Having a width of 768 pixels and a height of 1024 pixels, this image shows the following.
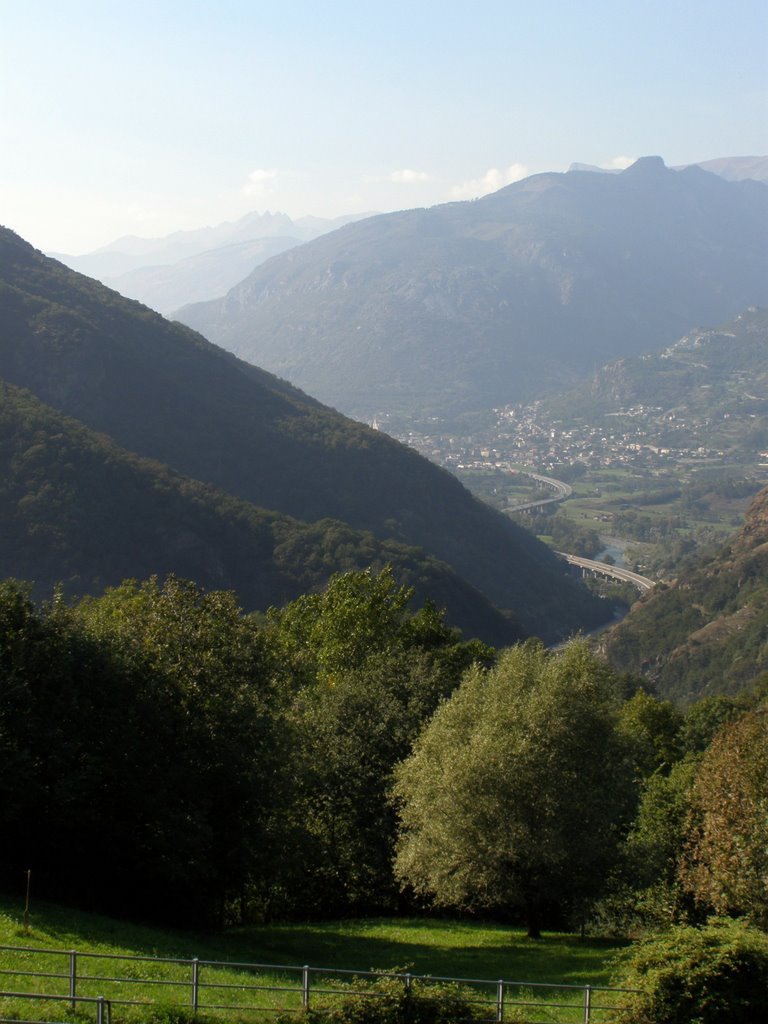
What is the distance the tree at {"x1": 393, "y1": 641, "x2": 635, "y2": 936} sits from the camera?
2242 centimetres

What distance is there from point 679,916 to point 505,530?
114 meters

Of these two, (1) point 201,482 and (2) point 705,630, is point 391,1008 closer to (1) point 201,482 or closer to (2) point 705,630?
(1) point 201,482

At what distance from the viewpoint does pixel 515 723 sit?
23.2 metres

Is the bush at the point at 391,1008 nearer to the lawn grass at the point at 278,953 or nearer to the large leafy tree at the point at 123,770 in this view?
the lawn grass at the point at 278,953

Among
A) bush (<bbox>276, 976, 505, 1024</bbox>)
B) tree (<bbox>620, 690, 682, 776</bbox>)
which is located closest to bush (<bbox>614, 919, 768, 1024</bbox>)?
bush (<bbox>276, 976, 505, 1024</bbox>)

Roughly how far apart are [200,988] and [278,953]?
6.13 m

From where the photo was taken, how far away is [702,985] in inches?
514

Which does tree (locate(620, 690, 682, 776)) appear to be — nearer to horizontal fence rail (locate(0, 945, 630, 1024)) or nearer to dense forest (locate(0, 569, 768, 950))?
dense forest (locate(0, 569, 768, 950))

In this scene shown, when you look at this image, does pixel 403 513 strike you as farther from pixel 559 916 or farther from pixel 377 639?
pixel 559 916

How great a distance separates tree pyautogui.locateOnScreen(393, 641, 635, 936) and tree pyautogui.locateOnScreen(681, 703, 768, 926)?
6.56 ft

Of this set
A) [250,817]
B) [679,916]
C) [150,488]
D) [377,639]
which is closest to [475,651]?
[377,639]

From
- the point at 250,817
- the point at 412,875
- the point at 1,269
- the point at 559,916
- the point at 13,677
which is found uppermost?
the point at 1,269

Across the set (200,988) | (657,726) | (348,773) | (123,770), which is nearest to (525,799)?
(348,773)

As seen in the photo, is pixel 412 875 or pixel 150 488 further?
pixel 150 488
